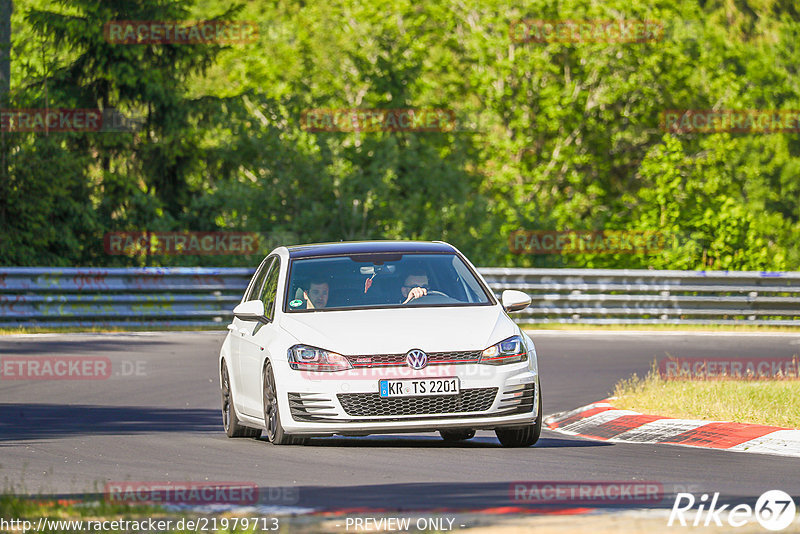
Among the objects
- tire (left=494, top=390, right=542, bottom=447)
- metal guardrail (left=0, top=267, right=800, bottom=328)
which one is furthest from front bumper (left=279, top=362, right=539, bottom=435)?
metal guardrail (left=0, top=267, right=800, bottom=328)

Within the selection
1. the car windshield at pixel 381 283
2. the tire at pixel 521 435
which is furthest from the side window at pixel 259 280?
the tire at pixel 521 435

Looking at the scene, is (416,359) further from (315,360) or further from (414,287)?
(414,287)

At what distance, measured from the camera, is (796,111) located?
51.3 meters

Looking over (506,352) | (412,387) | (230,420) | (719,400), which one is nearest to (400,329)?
(412,387)

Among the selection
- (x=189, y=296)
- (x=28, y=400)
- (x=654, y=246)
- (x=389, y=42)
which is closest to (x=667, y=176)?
(x=654, y=246)

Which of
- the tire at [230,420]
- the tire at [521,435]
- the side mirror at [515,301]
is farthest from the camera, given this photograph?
the tire at [230,420]

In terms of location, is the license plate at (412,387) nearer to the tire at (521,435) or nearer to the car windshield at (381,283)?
the tire at (521,435)

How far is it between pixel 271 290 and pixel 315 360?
1.65 m

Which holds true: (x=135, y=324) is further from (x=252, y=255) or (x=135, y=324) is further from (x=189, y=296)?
(x=252, y=255)

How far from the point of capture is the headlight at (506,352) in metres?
11.0

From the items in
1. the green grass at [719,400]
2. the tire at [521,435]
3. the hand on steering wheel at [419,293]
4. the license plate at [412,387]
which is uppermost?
the hand on steering wheel at [419,293]

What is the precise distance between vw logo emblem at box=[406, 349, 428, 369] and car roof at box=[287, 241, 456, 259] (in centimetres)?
177

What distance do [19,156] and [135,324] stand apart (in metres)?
4.79

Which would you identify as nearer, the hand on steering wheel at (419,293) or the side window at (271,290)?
the hand on steering wheel at (419,293)
